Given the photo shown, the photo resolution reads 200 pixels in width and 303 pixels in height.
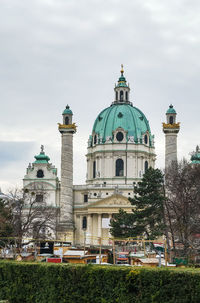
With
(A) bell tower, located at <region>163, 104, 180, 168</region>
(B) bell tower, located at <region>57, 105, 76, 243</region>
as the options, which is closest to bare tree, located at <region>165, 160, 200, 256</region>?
(A) bell tower, located at <region>163, 104, 180, 168</region>

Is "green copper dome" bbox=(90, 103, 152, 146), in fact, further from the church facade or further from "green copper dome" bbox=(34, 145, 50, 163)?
"green copper dome" bbox=(34, 145, 50, 163)

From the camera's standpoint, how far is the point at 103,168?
10931 cm

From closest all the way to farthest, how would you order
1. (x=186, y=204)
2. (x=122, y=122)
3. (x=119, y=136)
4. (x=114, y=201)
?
(x=186, y=204) → (x=114, y=201) → (x=119, y=136) → (x=122, y=122)

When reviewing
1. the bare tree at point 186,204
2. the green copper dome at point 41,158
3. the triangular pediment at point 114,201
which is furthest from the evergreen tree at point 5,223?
the green copper dome at point 41,158

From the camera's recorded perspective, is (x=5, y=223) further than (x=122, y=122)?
No

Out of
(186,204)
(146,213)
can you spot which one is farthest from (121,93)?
(186,204)

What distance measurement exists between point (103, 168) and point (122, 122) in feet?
32.8

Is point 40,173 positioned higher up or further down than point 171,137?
further down

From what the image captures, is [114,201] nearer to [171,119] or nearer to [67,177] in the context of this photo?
[67,177]

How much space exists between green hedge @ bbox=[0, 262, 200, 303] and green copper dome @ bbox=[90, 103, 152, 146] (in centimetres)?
8369

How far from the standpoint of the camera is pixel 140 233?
67625 millimetres

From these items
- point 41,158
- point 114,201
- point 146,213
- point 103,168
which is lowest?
point 146,213

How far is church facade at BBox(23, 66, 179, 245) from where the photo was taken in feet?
329

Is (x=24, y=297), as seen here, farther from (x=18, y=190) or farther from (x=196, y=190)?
(x=18, y=190)
